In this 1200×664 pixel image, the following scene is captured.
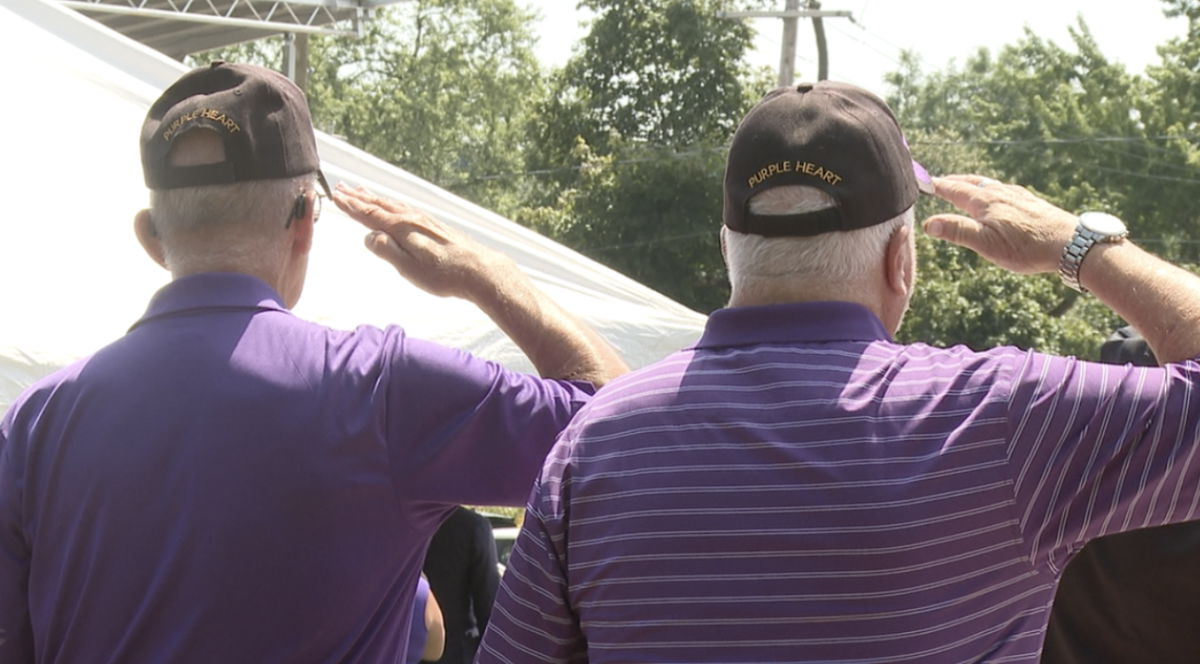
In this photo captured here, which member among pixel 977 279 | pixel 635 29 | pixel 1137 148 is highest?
pixel 635 29

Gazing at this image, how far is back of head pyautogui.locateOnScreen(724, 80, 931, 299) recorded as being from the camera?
5.01 feet

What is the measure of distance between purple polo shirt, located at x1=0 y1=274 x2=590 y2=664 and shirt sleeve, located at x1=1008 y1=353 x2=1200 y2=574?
594mm

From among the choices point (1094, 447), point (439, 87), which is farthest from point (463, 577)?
point (439, 87)

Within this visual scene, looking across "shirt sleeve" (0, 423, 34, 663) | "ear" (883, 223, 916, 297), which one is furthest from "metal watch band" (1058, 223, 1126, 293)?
"shirt sleeve" (0, 423, 34, 663)

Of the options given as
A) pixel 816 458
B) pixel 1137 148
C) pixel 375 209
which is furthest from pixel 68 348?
pixel 1137 148

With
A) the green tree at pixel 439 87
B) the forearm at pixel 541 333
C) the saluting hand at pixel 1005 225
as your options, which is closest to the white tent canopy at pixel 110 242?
the forearm at pixel 541 333

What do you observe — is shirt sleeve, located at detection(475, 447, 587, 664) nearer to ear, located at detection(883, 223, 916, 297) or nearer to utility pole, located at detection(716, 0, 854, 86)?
ear, located at detection(883, 223, 916, 297)

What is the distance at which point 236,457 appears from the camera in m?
1.63

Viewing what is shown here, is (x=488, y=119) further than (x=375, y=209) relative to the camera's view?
Yes

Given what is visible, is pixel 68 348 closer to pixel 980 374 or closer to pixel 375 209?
pixel 375 209

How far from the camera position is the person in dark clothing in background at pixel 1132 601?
225cm

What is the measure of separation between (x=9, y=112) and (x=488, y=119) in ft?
123

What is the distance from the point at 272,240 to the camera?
179 centimetres

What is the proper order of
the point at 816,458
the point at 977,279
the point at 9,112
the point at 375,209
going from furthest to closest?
the point at 977,279, the point at 9,112, the point at 375,209, the point at 816,458
